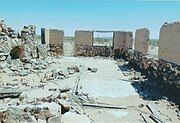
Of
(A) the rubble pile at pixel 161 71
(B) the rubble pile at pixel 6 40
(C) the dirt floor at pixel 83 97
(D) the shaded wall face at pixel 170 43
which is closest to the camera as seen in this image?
(C) the dirt floor at pixel 83 97

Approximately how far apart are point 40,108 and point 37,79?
755 cm

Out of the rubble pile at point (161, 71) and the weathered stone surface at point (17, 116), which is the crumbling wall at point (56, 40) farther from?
the weathered stone surface at point (17, 116)

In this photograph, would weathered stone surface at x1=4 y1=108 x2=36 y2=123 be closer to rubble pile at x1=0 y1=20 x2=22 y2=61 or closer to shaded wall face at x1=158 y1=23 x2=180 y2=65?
shaded wall face at x1=158 y1=23 x2=180 y2=65

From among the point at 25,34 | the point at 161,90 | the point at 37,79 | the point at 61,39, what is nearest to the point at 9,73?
the point at 37,79

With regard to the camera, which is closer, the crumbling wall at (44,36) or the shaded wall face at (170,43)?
the shaded wall face at (170,43)

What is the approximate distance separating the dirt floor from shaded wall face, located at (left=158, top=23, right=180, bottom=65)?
4.97 feet

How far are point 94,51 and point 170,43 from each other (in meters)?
15.4

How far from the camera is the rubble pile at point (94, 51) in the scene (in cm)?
2713

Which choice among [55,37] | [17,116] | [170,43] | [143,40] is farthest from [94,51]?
[17,116]

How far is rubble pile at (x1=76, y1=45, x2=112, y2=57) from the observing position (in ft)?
89.0

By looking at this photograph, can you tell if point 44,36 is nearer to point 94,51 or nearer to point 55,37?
point 55,37

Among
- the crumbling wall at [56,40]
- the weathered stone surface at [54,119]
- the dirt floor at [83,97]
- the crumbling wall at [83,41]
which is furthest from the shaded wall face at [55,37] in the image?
the weathered stone surface at [54,119]

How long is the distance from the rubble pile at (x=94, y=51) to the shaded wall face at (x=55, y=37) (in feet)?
6.41

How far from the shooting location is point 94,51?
27406 mm
